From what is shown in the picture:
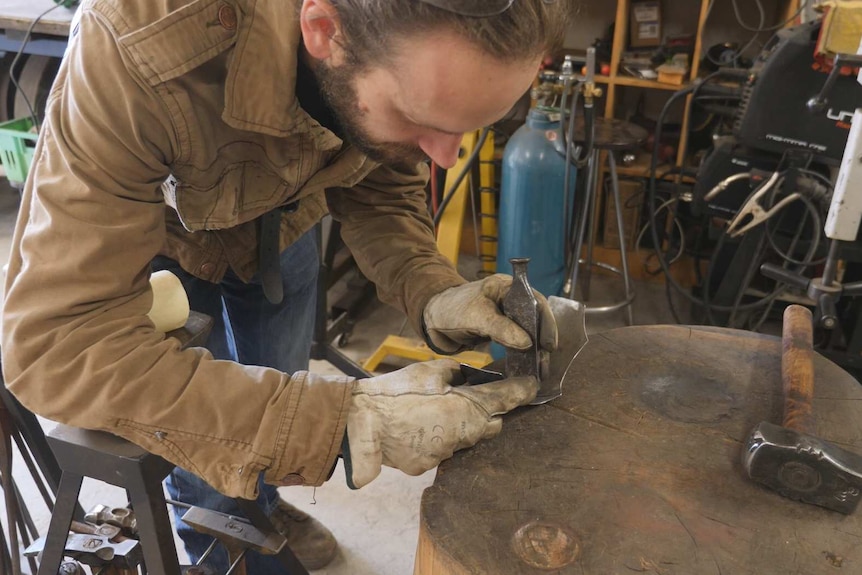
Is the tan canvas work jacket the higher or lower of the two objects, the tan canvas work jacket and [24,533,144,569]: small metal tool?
the higher

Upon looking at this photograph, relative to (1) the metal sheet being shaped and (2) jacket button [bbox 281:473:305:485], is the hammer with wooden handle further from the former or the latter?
(2) jacket button [bbox 281:473:305:485]

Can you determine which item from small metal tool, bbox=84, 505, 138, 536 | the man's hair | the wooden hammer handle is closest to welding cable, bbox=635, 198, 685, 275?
the wooden hammer handle

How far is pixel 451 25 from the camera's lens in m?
0.79

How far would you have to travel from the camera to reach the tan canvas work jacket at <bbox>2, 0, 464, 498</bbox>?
0.85 metres

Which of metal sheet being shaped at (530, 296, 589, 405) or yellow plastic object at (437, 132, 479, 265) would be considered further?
yellow plastic object at (437, 132, 479, 265)

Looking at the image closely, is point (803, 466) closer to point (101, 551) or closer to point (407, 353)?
point (101, 551)

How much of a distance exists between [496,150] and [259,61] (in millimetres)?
2312

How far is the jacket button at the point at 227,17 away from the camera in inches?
36.1

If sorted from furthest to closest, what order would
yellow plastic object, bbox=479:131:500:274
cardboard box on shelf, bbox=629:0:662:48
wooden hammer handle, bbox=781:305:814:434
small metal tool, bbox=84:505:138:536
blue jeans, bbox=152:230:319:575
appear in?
cardboard box on shelf, bbox=629:0:662:48
yellow plastic object, bbox=479:131:500:274
blue jeans, bbox=152:230:319:575
small metal tool, bbox=84:505:138:536
wooden hammer handle, bbox=781:305:814:434

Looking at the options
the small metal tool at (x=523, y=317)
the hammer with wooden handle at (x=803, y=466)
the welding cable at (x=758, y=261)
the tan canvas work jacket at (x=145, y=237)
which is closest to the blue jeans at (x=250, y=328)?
the tan canvas work jacket at (x=145, y=237)

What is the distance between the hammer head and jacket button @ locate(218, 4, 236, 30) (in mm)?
871

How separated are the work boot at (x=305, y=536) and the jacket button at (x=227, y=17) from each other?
4.20ft

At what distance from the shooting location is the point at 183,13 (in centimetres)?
89

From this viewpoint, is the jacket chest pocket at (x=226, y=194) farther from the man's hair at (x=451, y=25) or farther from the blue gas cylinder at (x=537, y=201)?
the blue gas cylinder at (x=537, y=201)
